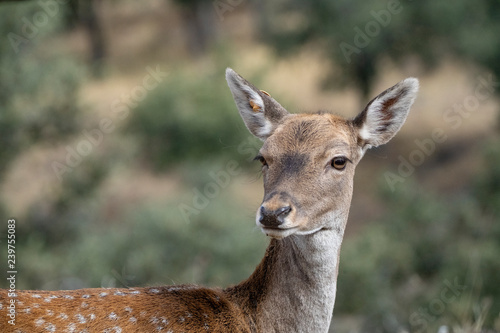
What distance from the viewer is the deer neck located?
6352 mm

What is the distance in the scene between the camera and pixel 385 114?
7.12m

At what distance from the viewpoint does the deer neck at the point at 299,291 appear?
635cm

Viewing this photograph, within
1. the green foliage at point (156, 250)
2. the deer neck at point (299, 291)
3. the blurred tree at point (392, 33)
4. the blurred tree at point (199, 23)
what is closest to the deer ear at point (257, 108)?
the deer neck at point (299, 291)

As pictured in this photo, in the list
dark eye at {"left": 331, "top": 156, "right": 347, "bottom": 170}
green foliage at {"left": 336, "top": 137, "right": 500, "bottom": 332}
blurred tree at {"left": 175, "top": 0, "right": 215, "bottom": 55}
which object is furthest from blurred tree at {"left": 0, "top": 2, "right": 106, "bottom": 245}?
blurred tree at {"left": 175, "top": 0, "right": 215, "bottom": 55}

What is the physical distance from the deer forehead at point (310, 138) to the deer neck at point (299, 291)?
0.75 metres

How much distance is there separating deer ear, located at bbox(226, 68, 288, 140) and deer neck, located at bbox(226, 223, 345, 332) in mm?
1291

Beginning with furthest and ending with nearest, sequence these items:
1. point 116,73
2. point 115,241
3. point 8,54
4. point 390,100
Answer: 1. point 116,73
2. point 115,241
3. point 8,54
4. point 390,100

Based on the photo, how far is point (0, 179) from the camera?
973 inches

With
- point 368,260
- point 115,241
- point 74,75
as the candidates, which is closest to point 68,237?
point 115,241

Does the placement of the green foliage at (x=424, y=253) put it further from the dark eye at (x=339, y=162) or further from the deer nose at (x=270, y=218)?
the deer nose at (x=270, y=218)

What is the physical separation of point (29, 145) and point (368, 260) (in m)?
12.3

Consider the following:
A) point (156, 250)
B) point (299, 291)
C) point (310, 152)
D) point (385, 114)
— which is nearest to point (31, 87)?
point (156, 250)

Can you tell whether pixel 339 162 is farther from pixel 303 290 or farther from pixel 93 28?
pixel 93 28

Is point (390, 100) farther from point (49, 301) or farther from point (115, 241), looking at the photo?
point (115, 241)
